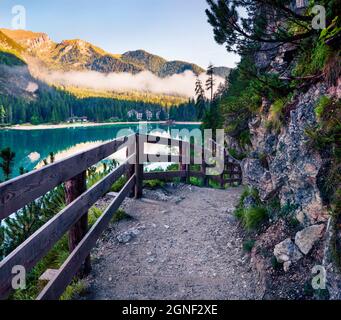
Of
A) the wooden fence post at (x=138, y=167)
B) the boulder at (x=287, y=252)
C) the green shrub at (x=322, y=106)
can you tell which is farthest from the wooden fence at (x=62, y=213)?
the green shrub at (x=322, y=106)

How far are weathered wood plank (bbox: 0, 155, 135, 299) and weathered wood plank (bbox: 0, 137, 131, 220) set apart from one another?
29cm

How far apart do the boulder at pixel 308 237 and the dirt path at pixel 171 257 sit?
86 cm

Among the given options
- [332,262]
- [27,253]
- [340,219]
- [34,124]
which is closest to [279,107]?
[340,219]

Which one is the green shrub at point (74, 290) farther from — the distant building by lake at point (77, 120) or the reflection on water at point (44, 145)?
the distant building by lake at point (77, 120)

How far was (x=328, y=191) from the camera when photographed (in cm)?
355

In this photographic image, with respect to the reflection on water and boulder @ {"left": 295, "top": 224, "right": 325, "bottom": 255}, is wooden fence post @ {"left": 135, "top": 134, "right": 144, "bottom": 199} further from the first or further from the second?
the reflection on water

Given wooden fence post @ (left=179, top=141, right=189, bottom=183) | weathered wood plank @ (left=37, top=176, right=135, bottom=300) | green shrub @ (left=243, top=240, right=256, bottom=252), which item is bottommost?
green shrub @ (left=243, top=240, right=256, bottom=252)

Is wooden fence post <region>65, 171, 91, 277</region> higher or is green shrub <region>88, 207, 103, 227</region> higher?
wooden fence post <region>65, 171, 91, 277</region>

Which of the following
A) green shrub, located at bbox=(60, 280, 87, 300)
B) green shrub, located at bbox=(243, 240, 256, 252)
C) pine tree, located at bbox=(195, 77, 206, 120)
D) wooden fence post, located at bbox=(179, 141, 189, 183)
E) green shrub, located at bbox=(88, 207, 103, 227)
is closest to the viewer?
green shrub, located at bbox=(60, 280, 87, 300)

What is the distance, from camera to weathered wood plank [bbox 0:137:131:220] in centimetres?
192

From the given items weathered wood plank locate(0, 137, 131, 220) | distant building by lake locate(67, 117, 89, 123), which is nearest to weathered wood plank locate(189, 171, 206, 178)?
weathered wood plank locate(0, 137, 131, 220)

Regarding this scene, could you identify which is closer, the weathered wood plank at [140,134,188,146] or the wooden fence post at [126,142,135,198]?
the wooden fence post at [126,142,135,198]

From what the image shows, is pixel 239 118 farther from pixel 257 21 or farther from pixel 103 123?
pixel 103 123

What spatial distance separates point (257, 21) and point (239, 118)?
7.54m
